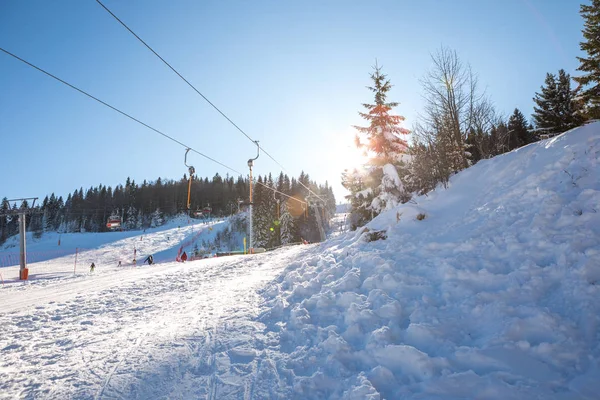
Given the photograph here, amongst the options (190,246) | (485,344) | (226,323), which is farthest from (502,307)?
(190,246)

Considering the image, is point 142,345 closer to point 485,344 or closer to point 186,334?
point 186,334

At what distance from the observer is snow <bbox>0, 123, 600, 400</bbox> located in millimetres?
2824

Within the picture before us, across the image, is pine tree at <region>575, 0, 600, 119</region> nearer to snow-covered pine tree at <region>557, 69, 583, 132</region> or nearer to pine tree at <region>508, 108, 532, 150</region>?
snow-covered pine tree at <region>557, 69, 583, 132</region>

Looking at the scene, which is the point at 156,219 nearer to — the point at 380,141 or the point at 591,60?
the point at 380,141

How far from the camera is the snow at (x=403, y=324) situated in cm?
282

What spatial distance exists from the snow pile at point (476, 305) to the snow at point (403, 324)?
0.02 meters

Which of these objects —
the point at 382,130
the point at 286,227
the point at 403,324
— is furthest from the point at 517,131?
the point at 403,324

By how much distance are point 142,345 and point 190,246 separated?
59794 mm

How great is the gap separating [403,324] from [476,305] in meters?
1.04

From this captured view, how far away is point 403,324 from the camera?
12.7ft

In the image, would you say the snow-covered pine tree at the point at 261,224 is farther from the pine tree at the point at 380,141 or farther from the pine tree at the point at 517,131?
the pine tree at the point at 517,131

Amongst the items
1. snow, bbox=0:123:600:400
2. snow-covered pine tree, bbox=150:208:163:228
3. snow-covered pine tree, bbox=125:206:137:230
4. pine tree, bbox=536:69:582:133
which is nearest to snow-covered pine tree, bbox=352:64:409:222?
snow, bbox=0:123:600:400

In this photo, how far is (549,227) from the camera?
168 inches

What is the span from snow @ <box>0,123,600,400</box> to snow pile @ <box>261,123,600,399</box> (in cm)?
2
